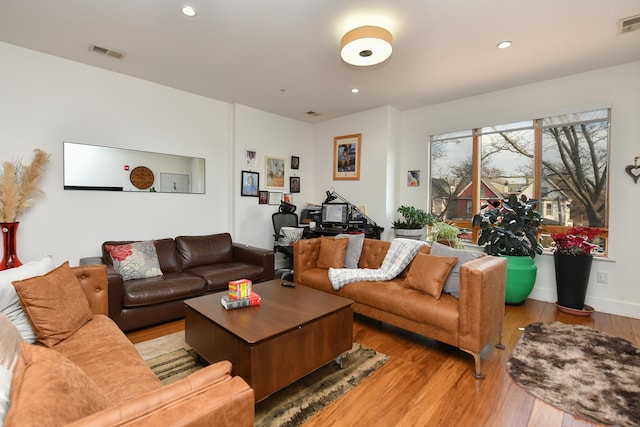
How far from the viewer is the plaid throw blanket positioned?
9.69 ft

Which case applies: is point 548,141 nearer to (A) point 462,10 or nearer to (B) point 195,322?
(A) point 462,10

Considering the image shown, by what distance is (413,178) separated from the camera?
188 inches

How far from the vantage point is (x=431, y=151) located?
4645 millimetres

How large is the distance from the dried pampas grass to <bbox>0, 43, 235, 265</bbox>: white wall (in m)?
Result: 0.11

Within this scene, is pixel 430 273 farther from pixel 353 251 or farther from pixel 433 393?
pixel 353 251

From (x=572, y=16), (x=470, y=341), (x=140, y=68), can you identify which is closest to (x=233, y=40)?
(x=140, y=68)

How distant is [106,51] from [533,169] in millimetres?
5052

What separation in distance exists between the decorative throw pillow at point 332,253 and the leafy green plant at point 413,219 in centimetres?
132

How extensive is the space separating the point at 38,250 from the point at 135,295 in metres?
1.27

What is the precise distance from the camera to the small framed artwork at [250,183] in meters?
4.60

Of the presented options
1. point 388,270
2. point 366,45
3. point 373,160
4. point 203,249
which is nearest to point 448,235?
point 388,270

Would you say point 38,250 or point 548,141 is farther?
point 548,141

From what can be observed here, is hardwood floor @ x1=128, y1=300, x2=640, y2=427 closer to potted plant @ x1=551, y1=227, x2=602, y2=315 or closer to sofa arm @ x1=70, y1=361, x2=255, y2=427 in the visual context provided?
potted plant @ x1=551, y1=227, x2=602, y2=315

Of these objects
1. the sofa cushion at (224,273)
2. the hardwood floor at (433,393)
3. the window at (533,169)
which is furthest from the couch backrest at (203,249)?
the window at (533,169)
